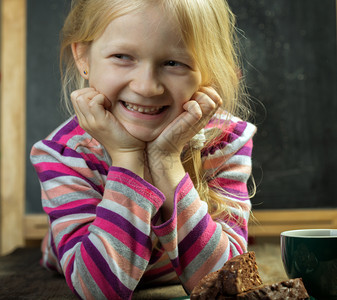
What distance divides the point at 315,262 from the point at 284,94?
126 centimetres

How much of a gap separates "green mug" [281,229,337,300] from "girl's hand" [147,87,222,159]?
0.73 feet

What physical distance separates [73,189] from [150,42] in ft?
0.87

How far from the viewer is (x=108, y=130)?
2.25 feet

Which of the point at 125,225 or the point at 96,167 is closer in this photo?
the point at 125,225

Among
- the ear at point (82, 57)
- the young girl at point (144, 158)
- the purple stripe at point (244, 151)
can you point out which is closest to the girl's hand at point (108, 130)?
the young girl at point (144, 158)

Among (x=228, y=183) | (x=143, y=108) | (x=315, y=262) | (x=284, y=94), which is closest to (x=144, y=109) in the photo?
(x=143, y=108)

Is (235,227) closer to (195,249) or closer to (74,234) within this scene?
(195,249)

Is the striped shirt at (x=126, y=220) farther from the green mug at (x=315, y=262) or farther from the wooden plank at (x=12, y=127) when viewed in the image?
the wooden plank at (x=12, y=127)

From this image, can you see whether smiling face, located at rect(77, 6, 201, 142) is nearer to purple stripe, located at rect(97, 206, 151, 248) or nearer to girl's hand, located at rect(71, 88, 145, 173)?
girl's hand, located at rect(71, 88, 145, 173)

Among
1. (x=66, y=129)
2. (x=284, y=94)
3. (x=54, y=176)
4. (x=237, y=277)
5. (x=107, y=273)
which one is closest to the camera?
(x=237, y=277)

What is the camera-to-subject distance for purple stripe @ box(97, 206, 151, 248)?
2.04ft

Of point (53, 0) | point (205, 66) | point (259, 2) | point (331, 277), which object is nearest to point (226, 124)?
point (205, 66)

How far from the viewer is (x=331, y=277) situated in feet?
1.77

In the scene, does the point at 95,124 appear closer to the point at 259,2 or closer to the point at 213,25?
the point at 213,25
